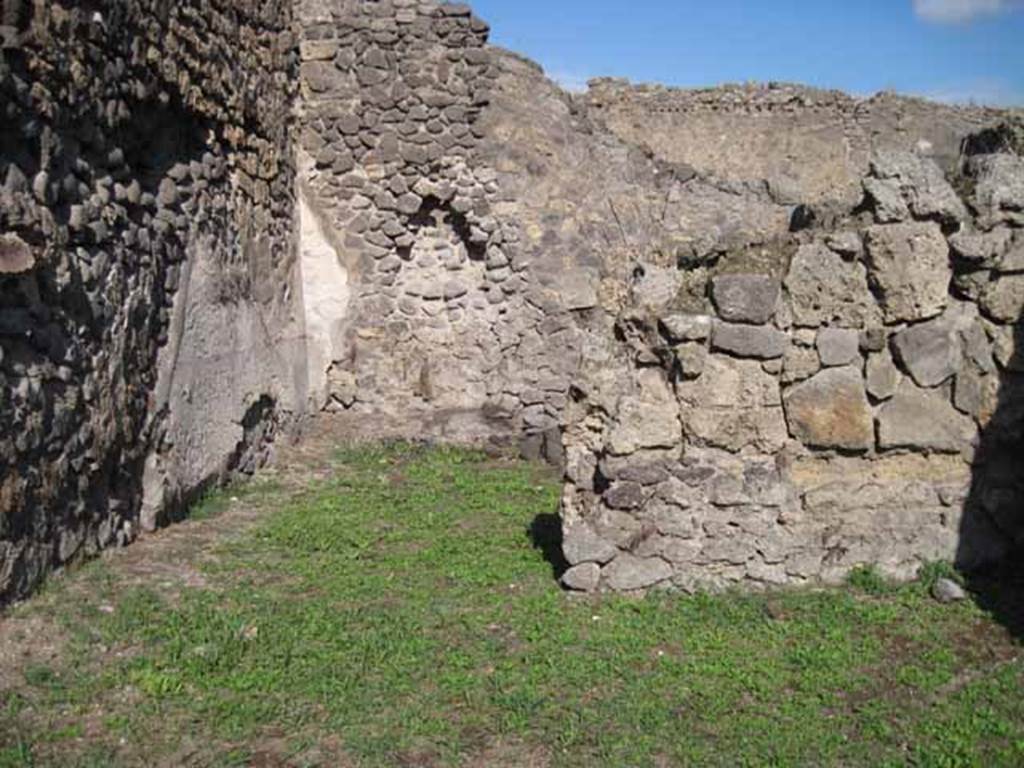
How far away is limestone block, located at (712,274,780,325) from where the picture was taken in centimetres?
475

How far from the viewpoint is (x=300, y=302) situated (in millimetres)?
8289

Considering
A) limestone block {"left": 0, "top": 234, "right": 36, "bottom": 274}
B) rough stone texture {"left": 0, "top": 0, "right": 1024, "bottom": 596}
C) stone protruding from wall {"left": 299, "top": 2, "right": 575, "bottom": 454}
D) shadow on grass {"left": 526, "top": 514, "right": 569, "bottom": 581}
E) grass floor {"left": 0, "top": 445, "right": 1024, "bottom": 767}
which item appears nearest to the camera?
grass floor {"left": 0, "top": 445, "right": 1024, "bottom": 767}

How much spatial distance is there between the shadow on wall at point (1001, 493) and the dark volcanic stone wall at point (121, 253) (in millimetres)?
4128

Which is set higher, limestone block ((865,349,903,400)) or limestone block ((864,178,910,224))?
limestone block ((864,178,910,224))

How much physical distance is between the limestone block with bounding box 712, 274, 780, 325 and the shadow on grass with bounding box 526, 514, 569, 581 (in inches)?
58.2

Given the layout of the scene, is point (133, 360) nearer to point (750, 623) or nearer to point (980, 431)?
point (750, 623)

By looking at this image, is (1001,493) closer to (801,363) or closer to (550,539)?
(801,363)

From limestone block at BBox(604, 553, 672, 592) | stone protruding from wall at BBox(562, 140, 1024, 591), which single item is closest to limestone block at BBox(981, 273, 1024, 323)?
stone protruding from wall at BBox(562, 140, 1024, 591)

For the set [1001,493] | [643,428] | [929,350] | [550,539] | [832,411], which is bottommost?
[550,539]

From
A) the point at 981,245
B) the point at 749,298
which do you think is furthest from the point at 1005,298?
the point at 749,298

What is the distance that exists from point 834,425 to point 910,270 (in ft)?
2.57

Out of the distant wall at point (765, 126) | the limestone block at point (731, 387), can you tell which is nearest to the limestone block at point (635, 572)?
the limestone block at point (731, 387)

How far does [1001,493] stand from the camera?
4.77 metres

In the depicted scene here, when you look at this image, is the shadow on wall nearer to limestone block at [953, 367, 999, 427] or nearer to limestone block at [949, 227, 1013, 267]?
limestone block at [953, 367, 999, 427]
